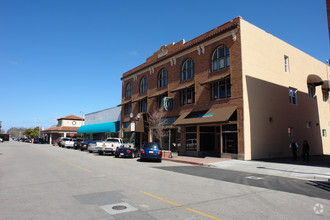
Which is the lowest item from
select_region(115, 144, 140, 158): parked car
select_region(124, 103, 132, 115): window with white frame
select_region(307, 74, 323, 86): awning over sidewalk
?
select_region(115, 144, 140, 158): parked car

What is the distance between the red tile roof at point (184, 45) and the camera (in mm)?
22469

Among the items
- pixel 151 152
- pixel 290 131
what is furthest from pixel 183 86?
pixel 290 131

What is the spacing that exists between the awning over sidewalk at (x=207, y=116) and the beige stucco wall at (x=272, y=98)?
Answer: 5.10 feet

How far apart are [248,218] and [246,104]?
16.2 m

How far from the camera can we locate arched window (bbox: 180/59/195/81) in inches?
1065

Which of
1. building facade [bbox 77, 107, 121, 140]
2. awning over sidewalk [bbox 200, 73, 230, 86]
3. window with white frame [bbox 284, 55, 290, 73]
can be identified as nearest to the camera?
awning over sidewalk [bbox 200, 73, 230, 86]

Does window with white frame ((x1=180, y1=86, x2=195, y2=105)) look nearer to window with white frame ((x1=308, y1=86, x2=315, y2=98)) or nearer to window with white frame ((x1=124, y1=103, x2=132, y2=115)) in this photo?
window with white frame ((x1=124, y1=103, x2=132, y2=115))

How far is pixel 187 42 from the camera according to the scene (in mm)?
28203

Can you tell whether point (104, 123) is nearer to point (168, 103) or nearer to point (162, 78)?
point (162, 78)

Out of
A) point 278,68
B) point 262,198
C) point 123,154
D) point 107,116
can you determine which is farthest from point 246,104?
point 107,116

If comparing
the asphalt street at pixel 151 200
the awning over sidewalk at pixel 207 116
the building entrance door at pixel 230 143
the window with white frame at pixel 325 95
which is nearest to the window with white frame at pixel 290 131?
the building entrance door at pixel 230 143

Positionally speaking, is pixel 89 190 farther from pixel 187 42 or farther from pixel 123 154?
pixel 187 42

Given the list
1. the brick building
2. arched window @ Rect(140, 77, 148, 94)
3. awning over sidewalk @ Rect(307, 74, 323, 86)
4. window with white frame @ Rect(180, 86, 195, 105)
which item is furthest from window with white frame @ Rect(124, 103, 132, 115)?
awning over sidewalk @ Rect(307, 74, 323, 86)

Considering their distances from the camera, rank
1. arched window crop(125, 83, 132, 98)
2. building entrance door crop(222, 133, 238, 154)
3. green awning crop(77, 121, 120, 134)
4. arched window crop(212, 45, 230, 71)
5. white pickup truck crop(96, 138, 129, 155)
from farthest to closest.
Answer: green awning crop(77, 121, 120, 134)
arched window crop(125, 83, 132, 98)
white pickup truck crop(96, 138, 129, 155)
arched window crop(212, 45, 230, 71)
building entrance door crop(222, 133, 238, 154)
